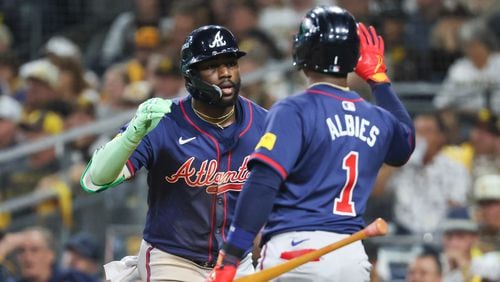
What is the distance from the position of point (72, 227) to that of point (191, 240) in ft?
12.9

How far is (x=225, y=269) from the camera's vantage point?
5176mm

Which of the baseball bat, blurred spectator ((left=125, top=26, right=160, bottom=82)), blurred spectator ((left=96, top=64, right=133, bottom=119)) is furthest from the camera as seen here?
blurred spectator ((left=125, top=26, right=160, bottom=82))

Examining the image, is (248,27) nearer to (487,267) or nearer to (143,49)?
(143,49)

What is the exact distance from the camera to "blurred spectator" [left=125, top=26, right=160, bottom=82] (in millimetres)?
11859

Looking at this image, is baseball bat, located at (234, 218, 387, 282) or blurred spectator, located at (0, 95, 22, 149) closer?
baseball bat, located at (234, 218, 387, 282)

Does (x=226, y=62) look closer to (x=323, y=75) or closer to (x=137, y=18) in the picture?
(x=323, y=75)

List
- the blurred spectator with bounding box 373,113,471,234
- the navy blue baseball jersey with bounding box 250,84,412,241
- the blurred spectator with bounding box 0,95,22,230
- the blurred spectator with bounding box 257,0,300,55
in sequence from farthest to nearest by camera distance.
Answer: the blurred spectator with bounding box 257,0,300,55
the blurred spectator with bounding box 0,95,22,230
the blurred spectator with bounding box 373,113,471,234
the navy blue baseball jersey with bounding box 250,84,412,241

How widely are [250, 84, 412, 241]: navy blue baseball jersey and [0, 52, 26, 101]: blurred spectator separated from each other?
24.0 feet

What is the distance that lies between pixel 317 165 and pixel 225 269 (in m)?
0.59

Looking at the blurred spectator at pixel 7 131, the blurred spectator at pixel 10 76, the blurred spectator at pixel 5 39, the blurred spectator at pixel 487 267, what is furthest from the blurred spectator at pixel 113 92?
the blurred spectator at pixel 487 267

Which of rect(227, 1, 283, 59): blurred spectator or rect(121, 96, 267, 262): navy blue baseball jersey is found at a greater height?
rect(121, 96, 267, 262): navy blue baseball jersey

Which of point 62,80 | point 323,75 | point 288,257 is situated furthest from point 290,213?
point 62,80

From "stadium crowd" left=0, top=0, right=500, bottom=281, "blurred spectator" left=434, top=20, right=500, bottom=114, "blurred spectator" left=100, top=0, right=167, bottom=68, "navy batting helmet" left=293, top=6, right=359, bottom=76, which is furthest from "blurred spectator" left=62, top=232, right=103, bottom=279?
"navy batting helmet" left=293, top=6, right=359, bottom=76

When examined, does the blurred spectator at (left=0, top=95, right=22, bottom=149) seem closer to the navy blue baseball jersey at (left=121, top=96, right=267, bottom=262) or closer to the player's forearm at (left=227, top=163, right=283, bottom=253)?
the navy blue baseball jersey at (left=121, top=96, right=267, bottom=262)
